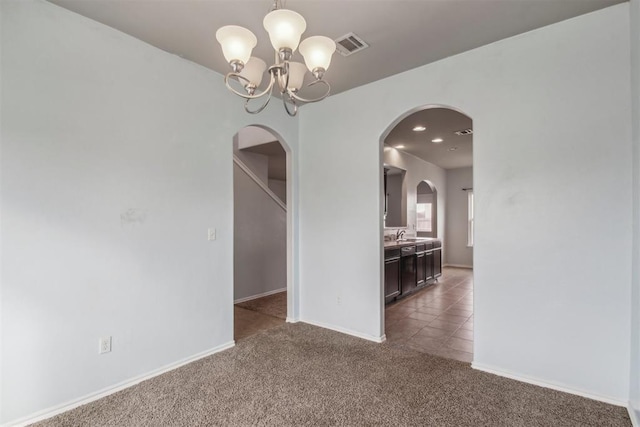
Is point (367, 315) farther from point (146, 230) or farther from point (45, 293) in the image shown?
point (45, 293)

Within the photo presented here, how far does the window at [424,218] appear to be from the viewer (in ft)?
29.1

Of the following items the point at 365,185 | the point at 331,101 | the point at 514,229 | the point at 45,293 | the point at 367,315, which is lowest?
the point at 367,315

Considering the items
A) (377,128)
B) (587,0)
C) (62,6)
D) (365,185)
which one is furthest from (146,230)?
(587,0)

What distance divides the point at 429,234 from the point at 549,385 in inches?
256

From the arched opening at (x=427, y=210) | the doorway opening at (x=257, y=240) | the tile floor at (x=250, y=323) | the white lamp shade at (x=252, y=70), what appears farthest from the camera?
the arched opening at (x=427, y=210)

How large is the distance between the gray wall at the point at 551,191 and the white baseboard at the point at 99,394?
252 cm

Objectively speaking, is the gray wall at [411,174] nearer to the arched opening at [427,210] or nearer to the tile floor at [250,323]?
the arched opening at [427,210]

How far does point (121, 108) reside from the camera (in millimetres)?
2480

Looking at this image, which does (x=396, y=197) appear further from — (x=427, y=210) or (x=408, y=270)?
(x=427, y=210)

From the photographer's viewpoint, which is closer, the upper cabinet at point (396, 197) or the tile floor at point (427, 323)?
the tile floor at point (427, 323)

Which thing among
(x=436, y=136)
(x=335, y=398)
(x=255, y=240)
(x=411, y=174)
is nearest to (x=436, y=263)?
(x=411, y=174)

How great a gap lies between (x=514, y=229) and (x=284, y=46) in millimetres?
2237

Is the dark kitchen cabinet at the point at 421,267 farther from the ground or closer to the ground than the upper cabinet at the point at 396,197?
closer to the ground

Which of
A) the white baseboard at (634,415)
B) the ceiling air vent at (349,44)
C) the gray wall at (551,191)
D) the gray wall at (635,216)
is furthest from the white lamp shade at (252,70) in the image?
the white baseboard at (634,415)
